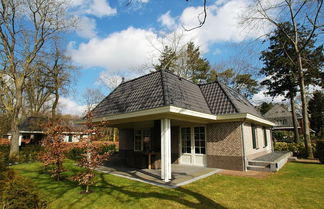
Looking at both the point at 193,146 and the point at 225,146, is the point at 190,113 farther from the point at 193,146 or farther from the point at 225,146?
the point at 193,146

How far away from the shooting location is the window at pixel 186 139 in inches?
443

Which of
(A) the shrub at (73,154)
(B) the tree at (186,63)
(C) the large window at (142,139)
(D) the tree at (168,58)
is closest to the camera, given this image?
(C) the large window at (142,139)

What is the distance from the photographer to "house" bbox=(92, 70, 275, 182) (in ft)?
26.4

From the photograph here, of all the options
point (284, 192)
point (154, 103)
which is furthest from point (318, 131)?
point (154, 103)

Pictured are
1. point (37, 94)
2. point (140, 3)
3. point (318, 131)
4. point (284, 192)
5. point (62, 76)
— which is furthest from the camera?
point (318, 131)

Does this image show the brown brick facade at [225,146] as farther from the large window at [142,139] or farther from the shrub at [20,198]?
the shrub at [20,198]

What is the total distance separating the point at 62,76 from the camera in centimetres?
2123

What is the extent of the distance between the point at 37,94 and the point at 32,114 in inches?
131

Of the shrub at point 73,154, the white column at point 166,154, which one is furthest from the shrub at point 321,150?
the shrub at point 73,154

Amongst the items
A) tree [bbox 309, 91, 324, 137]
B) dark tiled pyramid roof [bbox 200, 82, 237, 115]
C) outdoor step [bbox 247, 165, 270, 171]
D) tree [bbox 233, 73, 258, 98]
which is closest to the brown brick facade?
outdoor step [bbox 247, 165, 270, 171]

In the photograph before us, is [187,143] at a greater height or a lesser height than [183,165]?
greater

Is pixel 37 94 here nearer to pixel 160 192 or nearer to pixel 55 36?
pixel 55 36

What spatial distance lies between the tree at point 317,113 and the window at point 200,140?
31.2m

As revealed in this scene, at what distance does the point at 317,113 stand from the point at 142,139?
33903mm
